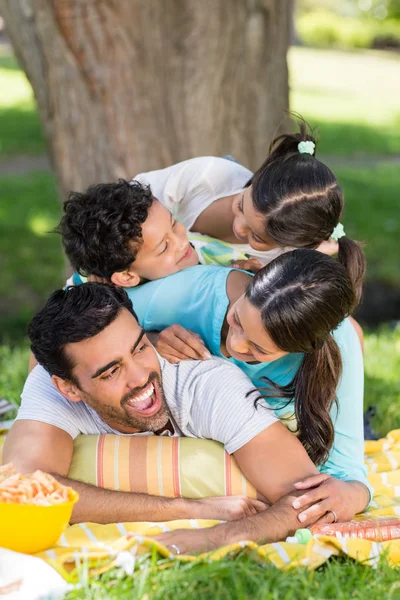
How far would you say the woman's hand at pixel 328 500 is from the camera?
10.3 feet

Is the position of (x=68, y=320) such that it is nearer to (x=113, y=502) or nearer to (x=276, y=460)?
(x=113, y=502)

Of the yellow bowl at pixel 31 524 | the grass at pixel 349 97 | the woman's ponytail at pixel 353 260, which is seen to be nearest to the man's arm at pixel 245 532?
the yellow bowl at pixel 31 524

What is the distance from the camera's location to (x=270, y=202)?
3.49 metres

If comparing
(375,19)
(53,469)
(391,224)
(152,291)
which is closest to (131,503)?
(53,469)

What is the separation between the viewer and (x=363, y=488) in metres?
3.44

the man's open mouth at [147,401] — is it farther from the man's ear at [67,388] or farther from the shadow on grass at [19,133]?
the shadow on grass at [19,133]

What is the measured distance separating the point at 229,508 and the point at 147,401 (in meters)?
0.52

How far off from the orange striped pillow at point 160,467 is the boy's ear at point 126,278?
0.67 m

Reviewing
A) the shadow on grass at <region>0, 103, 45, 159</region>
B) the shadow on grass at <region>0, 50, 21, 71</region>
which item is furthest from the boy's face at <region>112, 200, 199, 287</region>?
the shadow on grass at <region>0, 50, 21, 71</region>

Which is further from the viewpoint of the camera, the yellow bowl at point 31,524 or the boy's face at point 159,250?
the boy's face at point 159,250

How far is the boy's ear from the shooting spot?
3.65m

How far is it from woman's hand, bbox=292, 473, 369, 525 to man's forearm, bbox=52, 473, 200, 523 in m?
0.41

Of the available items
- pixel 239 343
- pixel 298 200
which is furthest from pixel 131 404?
pixel 298 200

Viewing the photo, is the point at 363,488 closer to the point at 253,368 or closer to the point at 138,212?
the point at 253,368
